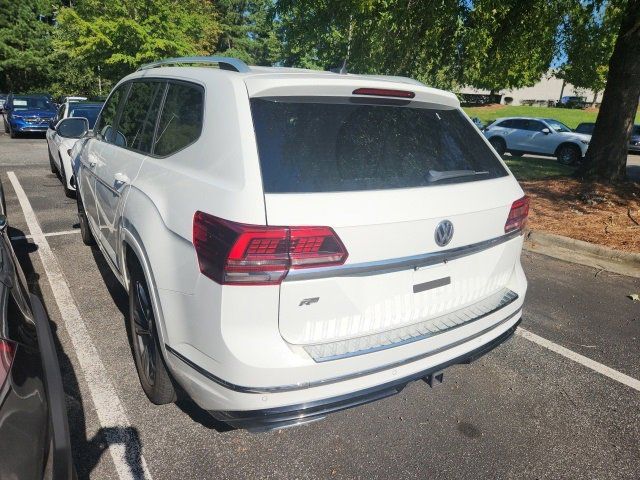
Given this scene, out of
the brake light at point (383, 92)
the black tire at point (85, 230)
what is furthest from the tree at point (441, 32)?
the brake light at point (383, 92)

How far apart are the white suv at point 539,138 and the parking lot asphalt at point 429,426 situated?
48.2 feet

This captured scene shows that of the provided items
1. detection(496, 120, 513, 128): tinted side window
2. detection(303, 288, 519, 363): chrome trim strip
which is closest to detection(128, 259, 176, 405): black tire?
detection(303, 288, 519, 363): chrome trim strip

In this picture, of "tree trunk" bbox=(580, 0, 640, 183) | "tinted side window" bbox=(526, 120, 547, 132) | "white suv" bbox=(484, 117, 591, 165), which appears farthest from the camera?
"tinted side window" bbox=(526, 120, 547, 132)

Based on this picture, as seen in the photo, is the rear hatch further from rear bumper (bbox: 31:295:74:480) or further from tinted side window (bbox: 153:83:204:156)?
rear bumper (bbox: 31:295:74:480)

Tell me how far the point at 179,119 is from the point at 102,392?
5.67 feet

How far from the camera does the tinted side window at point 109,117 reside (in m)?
3.74

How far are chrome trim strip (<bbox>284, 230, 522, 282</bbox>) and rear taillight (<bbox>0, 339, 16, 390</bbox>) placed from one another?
0.98 m

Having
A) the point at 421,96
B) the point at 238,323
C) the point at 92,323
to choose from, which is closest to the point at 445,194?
the point at 421,96

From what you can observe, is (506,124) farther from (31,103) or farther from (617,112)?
(31,103)

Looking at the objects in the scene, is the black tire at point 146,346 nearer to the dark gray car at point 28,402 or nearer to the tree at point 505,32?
the dark gray car at point 28,402

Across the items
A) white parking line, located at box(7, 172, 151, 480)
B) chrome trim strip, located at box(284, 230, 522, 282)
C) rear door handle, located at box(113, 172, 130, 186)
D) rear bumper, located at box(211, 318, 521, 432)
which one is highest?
rear door handle, located at box(113, 172, 130, 186)

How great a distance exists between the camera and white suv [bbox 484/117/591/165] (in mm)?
16875

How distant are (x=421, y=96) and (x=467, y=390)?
1917mm

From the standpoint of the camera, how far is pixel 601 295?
4734 millimetres
